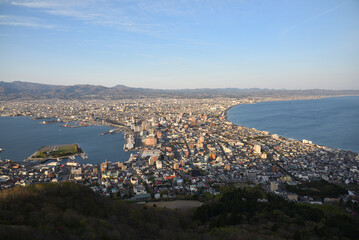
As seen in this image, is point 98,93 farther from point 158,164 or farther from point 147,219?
point 147,219

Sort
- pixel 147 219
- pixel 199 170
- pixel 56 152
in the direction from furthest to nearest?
1. pixel 56 152
2. pixel 199 170
3. pixel 147 219

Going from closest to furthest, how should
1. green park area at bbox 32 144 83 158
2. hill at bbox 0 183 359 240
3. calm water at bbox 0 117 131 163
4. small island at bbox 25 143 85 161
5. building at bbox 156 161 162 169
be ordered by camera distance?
hill at bbox 0 183 359 240
building at bbox 156 161 162 169
small island at bbox 25 143 85 161
green park area at bbox 32 144 83 158
calm water at bbox 0 117 131 163

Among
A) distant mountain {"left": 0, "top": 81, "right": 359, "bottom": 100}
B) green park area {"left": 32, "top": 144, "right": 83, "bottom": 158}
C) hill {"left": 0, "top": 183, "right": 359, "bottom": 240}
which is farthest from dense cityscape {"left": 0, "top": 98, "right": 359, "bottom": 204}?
distant mountain {"left": 0, "top": 81, "right": 359, "bottom": 100}

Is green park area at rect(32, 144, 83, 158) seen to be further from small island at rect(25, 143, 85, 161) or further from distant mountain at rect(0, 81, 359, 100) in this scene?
distant mountain at rect(0, 81, 359, 100)

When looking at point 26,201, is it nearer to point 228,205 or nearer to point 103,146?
point 228,205

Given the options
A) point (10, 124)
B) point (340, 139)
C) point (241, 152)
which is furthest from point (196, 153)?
point (10, 124)

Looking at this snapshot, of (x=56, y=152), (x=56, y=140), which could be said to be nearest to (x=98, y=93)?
(x=56, y=140)
